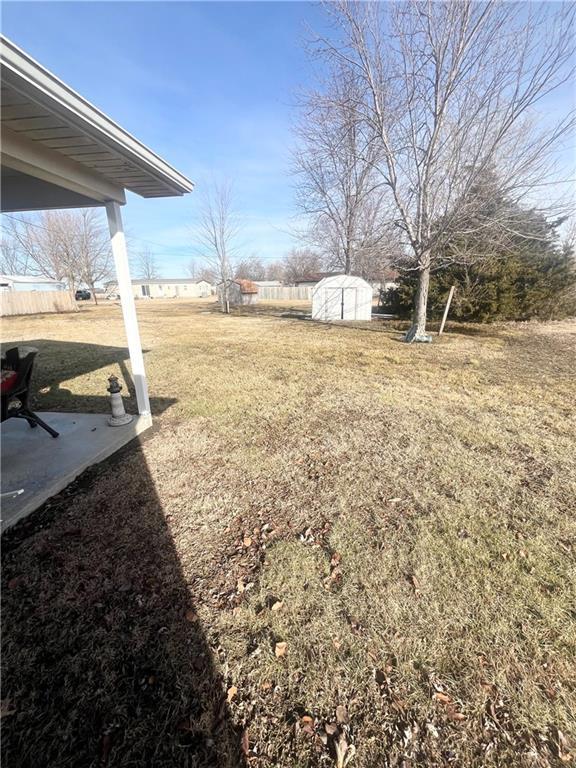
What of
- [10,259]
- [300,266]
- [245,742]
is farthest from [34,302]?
[300,266]

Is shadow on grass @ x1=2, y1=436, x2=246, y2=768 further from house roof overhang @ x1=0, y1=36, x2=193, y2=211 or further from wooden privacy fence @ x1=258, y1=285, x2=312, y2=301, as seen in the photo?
wooden privacy fence @ x1=258, y1=285, x2=312, y2=301

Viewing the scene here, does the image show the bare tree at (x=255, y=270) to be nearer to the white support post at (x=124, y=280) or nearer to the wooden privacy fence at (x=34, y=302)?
the wooden privacy fence at (x=34, y=302)

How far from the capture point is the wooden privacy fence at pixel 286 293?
45.2 m

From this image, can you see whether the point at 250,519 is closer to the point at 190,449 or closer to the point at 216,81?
the point at 190,449

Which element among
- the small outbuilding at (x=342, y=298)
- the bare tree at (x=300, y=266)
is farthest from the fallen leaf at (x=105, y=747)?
the bare tree at (x=300, y=266)

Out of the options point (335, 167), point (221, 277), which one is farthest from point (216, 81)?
point (221, 277)

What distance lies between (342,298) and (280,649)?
1660 cm

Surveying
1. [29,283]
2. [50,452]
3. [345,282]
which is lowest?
[50,452]

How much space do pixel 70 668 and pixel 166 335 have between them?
12.0 meters

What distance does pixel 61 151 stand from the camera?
2.67 metres

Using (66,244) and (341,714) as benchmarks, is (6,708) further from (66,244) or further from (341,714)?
(66,244)

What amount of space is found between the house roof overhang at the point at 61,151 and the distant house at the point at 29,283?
3528 centimetres

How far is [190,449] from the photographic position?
3576mm

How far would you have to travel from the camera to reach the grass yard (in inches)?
50.2
